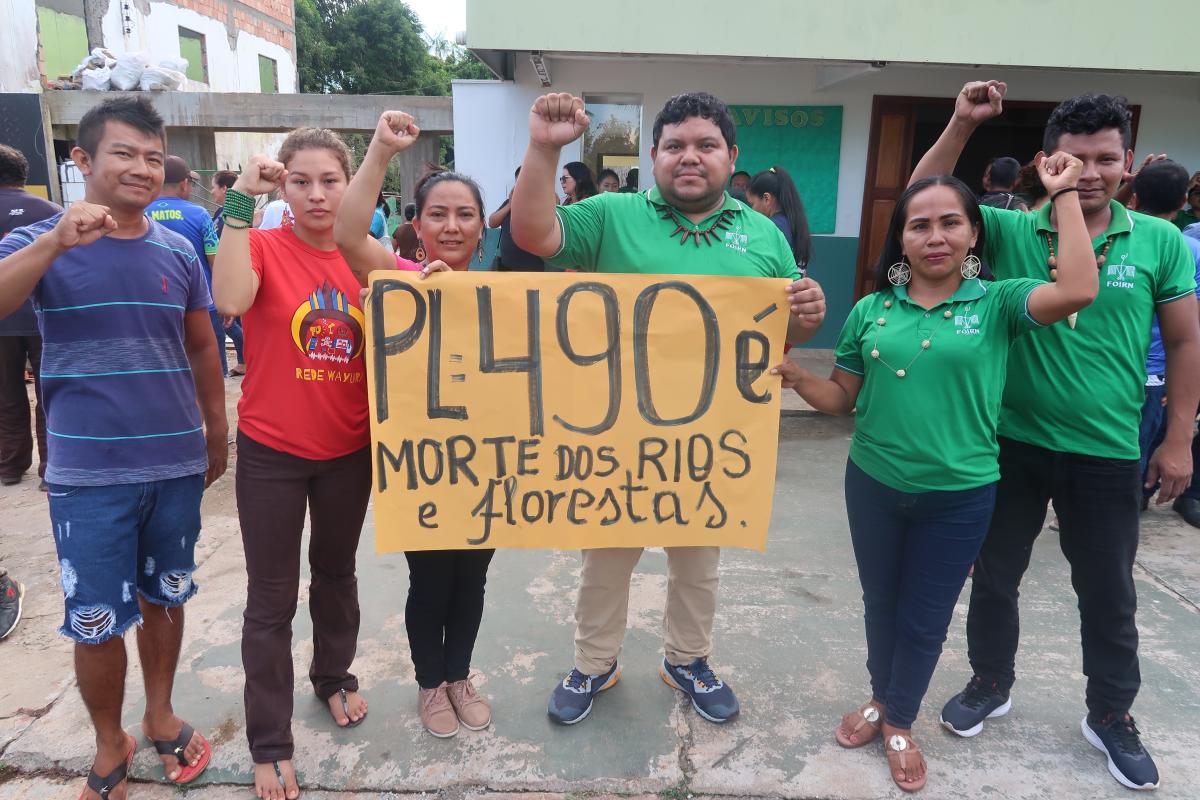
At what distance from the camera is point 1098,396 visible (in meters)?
2.18

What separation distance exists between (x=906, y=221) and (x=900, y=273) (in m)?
0.14

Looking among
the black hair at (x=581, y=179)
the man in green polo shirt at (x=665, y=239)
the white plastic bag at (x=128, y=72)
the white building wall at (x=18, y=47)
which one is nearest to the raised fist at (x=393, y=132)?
the man in green polo shirt at (x=665, y=239)

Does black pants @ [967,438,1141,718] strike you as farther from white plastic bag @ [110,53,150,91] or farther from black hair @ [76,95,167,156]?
white plastic bag @ [110,53,150,91]

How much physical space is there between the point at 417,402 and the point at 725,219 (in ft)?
3.42

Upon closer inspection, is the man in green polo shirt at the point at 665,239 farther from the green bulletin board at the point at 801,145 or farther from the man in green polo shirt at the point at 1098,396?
the green bulletin board at the point at 801,145

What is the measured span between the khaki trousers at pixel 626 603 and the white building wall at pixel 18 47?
595 inches

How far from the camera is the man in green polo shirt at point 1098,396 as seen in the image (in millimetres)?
2150

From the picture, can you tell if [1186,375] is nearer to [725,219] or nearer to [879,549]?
[879,549]

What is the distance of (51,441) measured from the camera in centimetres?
202

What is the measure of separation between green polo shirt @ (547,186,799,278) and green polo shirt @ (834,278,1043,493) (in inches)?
16.7

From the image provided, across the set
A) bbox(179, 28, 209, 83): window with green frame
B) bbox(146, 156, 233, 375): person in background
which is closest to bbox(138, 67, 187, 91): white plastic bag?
bbox(146, 156, 233, 375): person in background

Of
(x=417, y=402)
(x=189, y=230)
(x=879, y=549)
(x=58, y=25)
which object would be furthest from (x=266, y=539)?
(x=58, y=25)

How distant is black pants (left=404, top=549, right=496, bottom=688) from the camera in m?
2.37

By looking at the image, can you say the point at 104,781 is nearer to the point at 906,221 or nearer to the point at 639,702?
the point at 639,702
